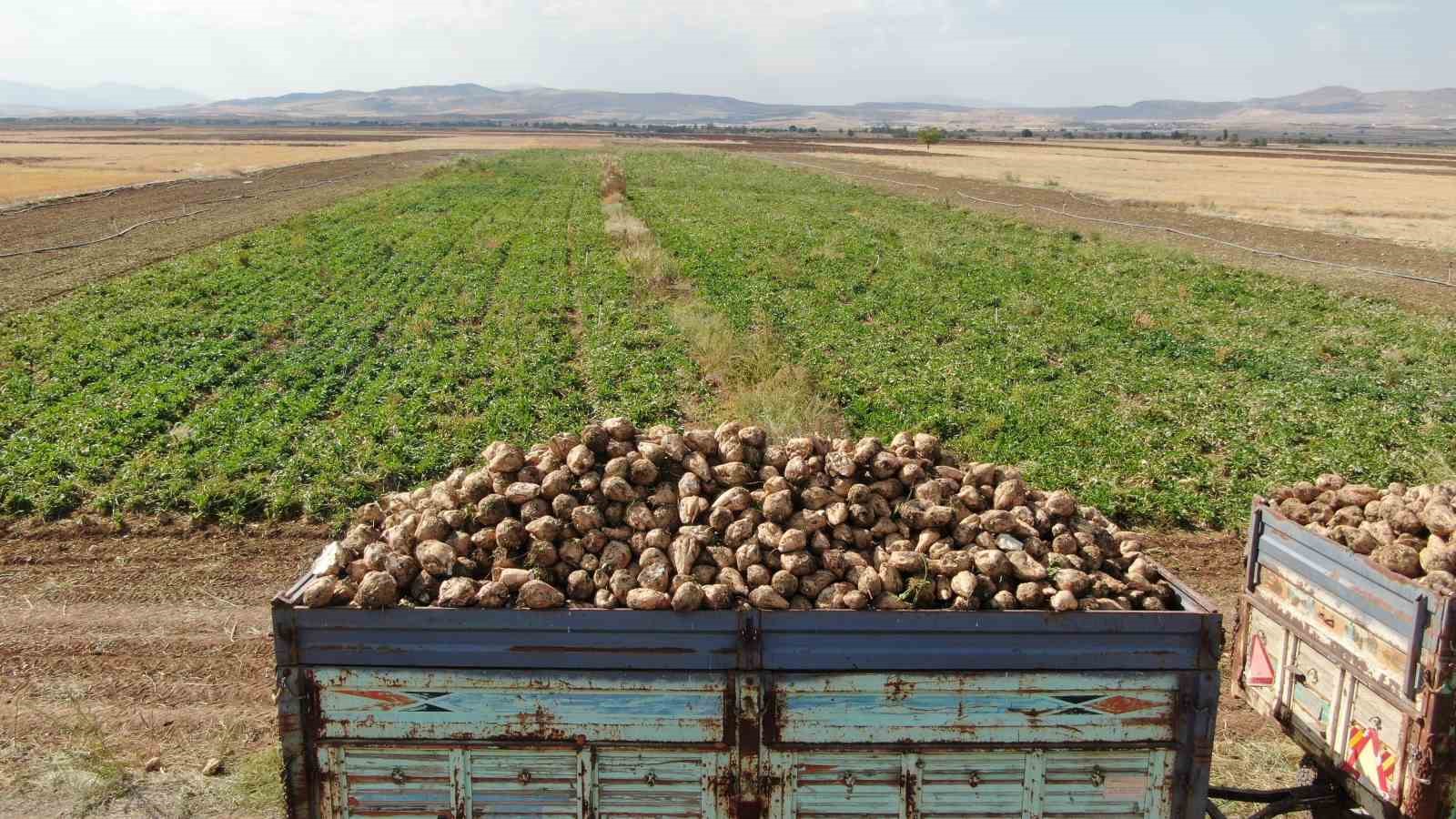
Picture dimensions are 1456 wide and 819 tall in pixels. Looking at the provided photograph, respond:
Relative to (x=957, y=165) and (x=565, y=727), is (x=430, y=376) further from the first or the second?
(x=957, y=165)

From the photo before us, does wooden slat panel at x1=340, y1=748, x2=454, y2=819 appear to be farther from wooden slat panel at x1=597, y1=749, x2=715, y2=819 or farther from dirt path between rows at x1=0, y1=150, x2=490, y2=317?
dirt path between rows at x1=0, y1=150, x2=490, y2=317

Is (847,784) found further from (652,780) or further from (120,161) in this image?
(120,161)

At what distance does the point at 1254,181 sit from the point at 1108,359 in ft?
211

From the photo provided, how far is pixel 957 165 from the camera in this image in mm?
87500

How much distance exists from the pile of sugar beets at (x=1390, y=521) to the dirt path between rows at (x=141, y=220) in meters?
24.3

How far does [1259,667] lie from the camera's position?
5.77 m

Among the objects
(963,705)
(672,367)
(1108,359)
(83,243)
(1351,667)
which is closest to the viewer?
(963,705)

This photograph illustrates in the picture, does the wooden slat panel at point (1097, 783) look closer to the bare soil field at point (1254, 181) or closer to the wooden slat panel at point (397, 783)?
the wooden slat panel at point (397, 783)

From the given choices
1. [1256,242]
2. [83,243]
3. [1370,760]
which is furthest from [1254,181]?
[1370,760]

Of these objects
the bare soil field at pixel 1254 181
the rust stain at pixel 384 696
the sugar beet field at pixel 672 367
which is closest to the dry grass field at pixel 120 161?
the sugar beet field at pixel 672 367

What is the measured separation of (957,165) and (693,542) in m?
87.8

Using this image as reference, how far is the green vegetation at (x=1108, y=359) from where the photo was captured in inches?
488

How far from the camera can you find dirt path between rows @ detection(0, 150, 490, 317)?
26.1 metres

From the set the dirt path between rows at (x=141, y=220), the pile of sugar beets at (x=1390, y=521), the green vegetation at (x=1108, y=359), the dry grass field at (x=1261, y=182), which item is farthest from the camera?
the dry grass field at (x=1261, y=182)
